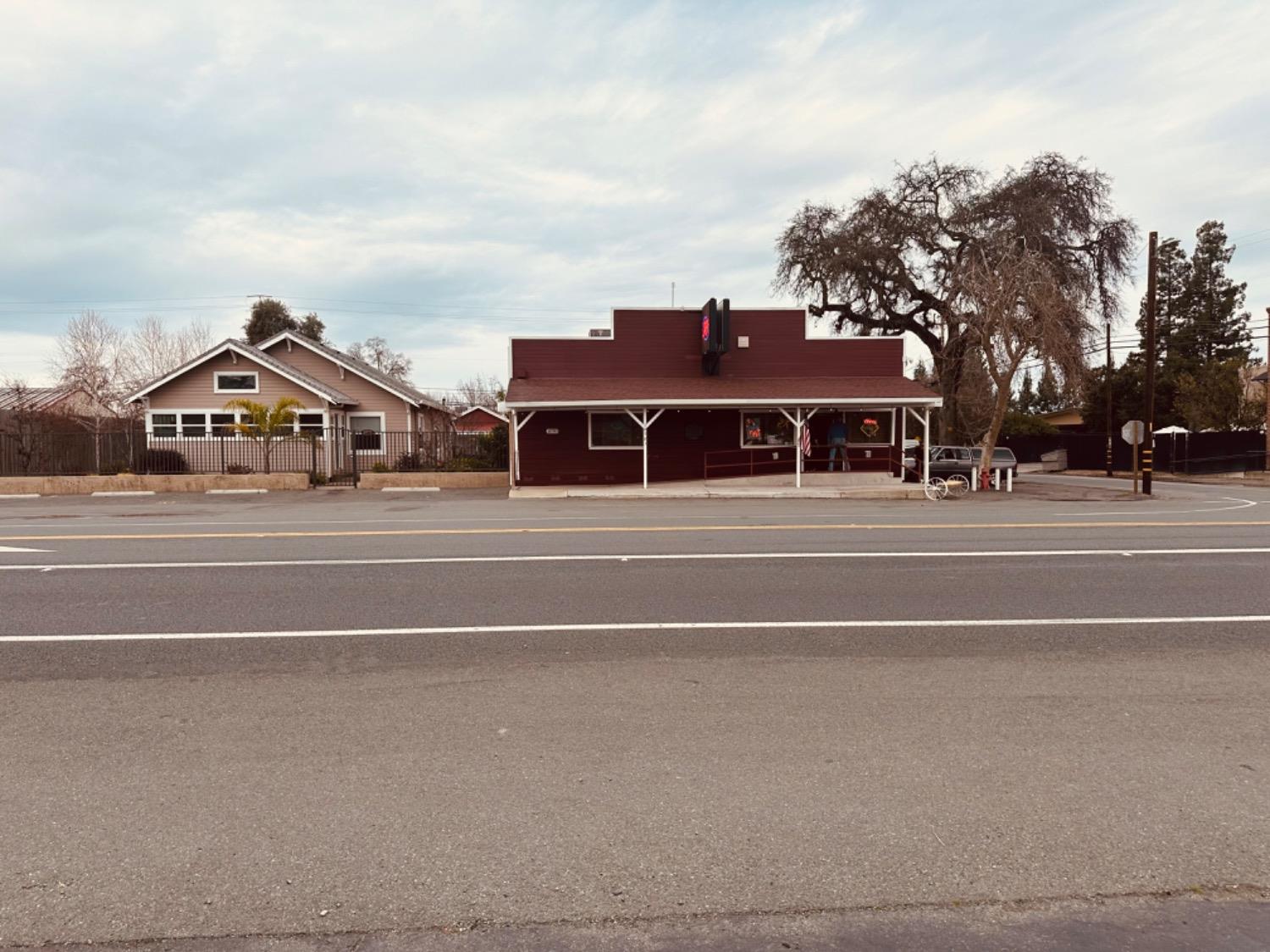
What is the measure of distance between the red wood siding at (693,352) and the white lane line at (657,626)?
1952 centimetres

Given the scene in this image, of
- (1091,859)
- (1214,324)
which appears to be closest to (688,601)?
(1091,859)

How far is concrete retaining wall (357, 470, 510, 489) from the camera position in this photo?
25812 mm

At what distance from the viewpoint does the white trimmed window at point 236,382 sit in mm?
30516

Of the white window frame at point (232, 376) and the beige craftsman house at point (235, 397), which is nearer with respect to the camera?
the beige craftsman house at point (235, 397)

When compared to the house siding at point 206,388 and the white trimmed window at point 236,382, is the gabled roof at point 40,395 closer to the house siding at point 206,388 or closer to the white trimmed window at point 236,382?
the house siding at point 206,388

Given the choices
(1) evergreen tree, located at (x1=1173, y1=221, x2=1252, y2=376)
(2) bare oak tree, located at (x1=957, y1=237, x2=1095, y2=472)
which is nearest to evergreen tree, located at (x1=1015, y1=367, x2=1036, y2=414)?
Answer: (1) evergreen tree, located at (x1=1173, y1=221, x2=1252, y2=376)

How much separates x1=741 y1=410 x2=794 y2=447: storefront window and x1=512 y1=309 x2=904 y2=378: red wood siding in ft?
4.31

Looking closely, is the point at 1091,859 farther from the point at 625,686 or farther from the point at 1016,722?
the point at 625,686

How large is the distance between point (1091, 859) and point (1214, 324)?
68.2 meters

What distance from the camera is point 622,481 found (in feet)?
83.4

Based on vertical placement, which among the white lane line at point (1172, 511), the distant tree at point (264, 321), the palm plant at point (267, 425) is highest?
the distant tree at point (264, 321)

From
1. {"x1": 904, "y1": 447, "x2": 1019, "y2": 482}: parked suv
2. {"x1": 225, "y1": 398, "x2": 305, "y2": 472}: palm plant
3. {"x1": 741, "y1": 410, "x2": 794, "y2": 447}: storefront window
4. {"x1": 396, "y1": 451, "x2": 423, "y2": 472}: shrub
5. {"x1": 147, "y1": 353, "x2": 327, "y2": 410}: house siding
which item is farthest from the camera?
{"x1": 904, "y1": 447, "x2": 1019, "y2": 482}: parked suv

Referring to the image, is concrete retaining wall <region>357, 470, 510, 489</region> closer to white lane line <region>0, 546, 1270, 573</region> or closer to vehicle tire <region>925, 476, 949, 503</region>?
vehicle tire <region>925, 476, 949, 503</region>

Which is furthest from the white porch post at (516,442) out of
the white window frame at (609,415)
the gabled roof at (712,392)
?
the white window frame at (609,415)
